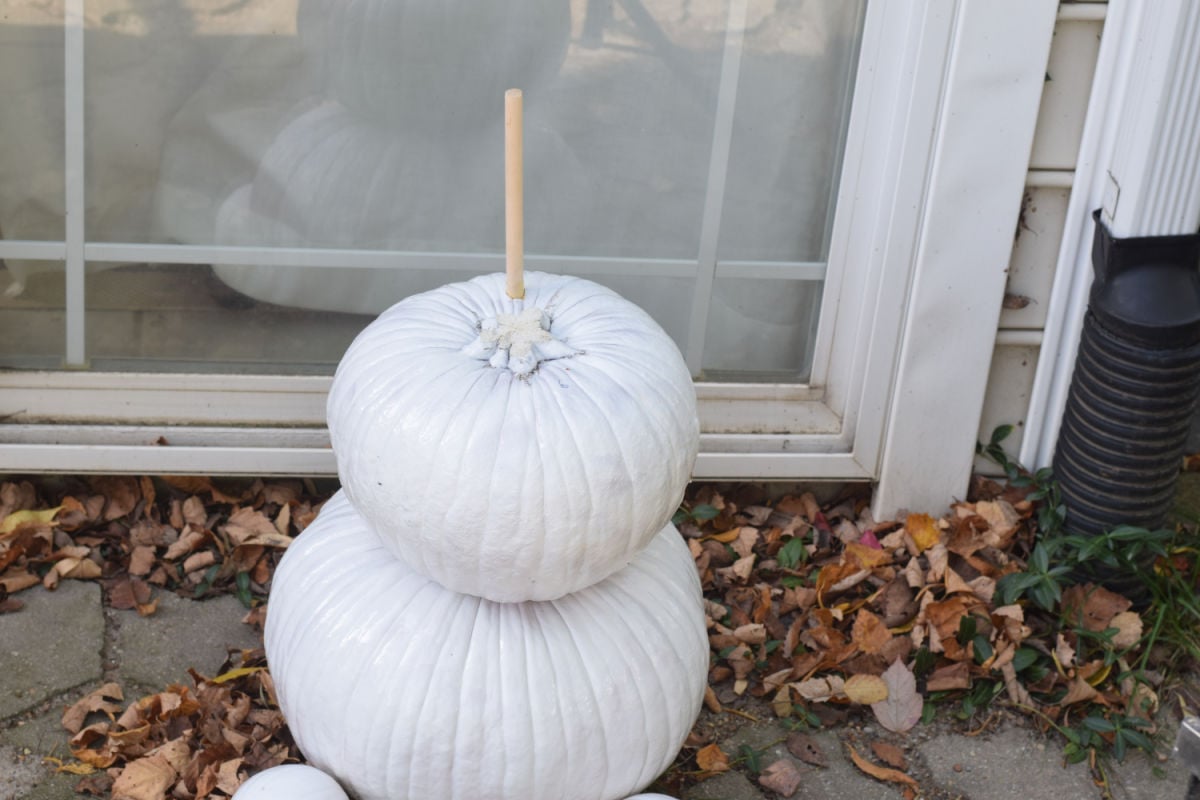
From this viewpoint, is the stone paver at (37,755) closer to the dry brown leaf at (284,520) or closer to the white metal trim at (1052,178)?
the dry brown leaf at (284,520)

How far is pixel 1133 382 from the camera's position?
8.74 feet

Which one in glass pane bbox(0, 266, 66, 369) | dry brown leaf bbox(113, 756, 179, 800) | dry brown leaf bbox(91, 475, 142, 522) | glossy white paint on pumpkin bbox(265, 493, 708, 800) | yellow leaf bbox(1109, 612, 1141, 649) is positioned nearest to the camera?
glossy white paint on pumpkin bbox(265, 493, 708, 800)

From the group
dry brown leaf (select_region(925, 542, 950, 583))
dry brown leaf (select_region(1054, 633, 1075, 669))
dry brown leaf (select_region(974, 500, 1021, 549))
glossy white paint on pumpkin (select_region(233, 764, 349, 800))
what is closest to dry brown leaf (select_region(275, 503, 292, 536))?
glossy white paint on pumpkin (select_region(233, 764, 349, 800))

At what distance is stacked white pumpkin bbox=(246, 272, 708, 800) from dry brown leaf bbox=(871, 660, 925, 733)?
1.90 feet

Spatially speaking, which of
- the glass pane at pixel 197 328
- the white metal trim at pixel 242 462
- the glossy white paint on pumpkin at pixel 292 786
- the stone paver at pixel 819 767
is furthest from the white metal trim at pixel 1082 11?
the glossy white paint on pumpkin at pixel 292 786

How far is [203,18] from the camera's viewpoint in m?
2.64

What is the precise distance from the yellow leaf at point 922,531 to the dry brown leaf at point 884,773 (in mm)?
638

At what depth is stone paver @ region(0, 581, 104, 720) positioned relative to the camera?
252 cm

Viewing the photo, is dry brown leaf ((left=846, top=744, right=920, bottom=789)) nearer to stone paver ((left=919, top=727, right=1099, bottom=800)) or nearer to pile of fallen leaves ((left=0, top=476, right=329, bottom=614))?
stone paver ((left=919, top=727, right=1099, bottom=800))

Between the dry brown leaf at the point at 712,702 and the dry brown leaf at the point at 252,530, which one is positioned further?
the dry brown leaf at the point at 252,530

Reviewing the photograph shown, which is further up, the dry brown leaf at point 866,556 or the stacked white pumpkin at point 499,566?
the stacked white pumpkin at point 499,566

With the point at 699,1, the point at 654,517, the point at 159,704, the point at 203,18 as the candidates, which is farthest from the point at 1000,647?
the point at 203,18

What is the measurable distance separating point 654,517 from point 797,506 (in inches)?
48.3

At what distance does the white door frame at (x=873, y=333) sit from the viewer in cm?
264
